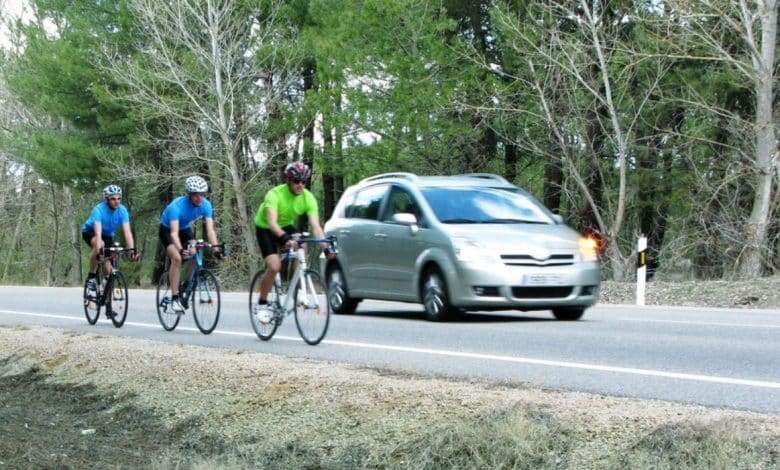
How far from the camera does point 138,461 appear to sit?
7883 millimetres

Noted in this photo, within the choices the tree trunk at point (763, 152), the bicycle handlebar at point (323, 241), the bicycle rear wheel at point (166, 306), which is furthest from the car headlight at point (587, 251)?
the tree trunk at point (763, 152)

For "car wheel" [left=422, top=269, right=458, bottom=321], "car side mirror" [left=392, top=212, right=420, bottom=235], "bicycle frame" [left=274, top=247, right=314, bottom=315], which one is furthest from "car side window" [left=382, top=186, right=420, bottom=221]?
"bicycle frame" [left=274, top=247, right=314, bottom=315]

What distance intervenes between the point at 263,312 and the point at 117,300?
12.0 ft

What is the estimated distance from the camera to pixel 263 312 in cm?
1276

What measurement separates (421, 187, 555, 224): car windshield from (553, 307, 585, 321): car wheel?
114 centimetres

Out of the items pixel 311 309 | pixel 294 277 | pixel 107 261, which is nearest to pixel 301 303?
pixel 311 309

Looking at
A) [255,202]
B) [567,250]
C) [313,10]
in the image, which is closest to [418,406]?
[567,250]

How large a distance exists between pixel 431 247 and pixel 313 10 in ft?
79.4

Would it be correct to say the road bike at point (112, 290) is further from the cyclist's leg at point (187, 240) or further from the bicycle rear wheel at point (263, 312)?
the bicycle rear wheel at point (263, 312)

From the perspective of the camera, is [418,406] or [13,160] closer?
[418,406]

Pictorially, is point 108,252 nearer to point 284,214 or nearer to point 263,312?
point 263,312

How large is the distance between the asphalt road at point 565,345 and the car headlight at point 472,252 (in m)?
0.79

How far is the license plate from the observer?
14.2m

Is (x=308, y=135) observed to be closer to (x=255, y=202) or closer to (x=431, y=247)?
(x=255, y=202)
